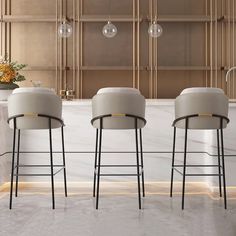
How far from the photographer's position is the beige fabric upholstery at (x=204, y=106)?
412 cm

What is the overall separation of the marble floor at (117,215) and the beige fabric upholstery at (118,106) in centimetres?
73

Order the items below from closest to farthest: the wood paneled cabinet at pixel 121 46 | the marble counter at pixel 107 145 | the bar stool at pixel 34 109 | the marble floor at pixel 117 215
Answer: the marble floor at pixel 117 215
the bar stool at pixel 34 109
the marble counter at pixel 107 145
the wood paneled cabinet at pixel 121 46

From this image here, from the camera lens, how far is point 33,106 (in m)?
4.05

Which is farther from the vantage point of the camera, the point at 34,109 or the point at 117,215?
the point at 34,109

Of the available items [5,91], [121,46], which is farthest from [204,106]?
[121,46]

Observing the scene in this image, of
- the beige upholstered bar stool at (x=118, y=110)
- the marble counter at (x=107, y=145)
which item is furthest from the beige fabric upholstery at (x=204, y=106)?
the marble counter at (x=107, y=145)

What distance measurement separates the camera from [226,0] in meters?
7.88

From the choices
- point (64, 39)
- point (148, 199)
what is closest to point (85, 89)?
point (64, 39)

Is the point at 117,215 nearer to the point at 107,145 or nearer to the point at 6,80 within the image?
the point at 107,145

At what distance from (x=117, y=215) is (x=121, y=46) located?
15.0ft

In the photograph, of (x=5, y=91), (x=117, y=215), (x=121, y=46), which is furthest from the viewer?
(x=121, y=46)

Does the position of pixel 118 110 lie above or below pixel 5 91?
below

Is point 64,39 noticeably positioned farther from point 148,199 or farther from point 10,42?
point 148,199

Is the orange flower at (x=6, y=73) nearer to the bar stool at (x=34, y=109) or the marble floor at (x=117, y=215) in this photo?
the bar stool at (x=34, y=109)
